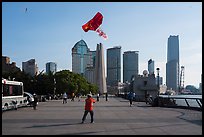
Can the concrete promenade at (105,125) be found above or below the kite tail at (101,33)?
below

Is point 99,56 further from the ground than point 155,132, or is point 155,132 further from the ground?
point 99,56

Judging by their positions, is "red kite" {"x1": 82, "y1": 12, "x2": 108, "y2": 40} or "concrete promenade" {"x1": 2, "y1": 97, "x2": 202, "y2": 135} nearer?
"concrete promenade" {"x1": 2, "y1": 97, "x2": 202, "y2": 135}

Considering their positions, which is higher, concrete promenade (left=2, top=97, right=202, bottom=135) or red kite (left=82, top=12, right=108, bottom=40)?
red kite (left=82, top=12, right=108, bottom=40)

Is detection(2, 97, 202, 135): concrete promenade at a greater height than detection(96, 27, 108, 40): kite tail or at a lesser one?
lesser

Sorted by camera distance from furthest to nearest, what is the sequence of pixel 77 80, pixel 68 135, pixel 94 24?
pixel 77 80, pixel 94 24, pixel 68 135

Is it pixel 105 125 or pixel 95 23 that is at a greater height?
pixel 95 23

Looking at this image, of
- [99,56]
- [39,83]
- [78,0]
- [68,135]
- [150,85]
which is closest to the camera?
[78,0]

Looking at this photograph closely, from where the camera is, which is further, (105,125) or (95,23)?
(95,23)

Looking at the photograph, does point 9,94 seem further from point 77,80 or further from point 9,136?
point 77,80

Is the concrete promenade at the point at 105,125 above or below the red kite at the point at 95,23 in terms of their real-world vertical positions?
below

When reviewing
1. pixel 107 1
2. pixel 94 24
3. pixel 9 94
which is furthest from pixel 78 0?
pixel 9 94

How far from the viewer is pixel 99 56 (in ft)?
466

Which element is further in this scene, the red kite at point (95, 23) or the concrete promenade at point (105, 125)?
the red kite at point (95, 23)

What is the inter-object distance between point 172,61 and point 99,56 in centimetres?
6427
